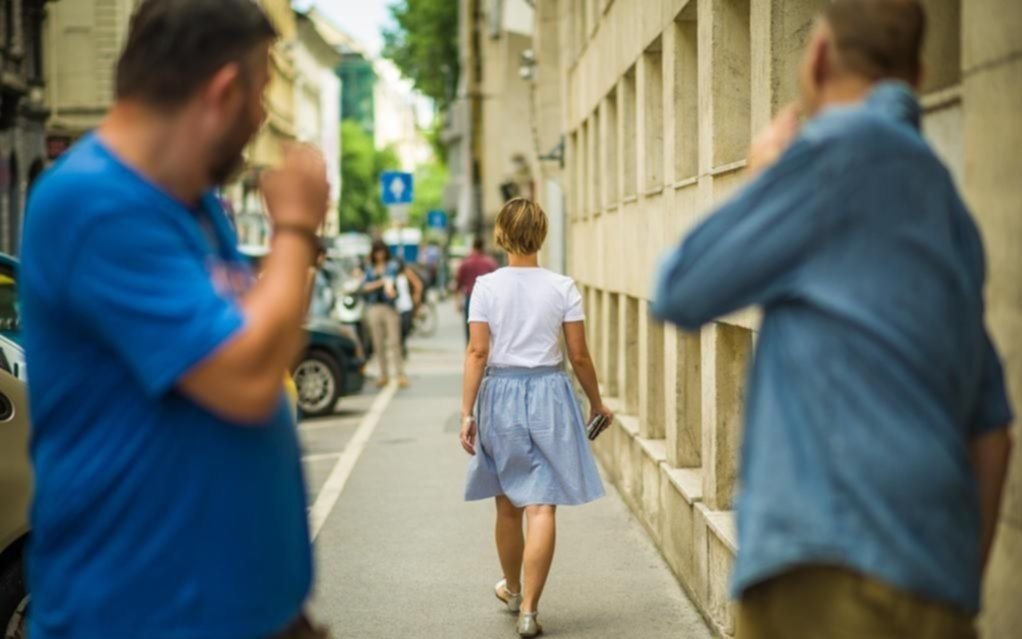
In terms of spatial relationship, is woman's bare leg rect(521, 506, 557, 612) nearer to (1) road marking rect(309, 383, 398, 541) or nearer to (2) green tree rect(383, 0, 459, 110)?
(1) road marking rect(309, 383, 398, 541)

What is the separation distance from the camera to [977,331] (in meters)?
2.86

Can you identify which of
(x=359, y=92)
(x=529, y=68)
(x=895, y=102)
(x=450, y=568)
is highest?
(x=359, y=92)

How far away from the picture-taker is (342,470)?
1473cm

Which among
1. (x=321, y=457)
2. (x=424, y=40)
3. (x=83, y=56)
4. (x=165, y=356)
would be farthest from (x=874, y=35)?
(x=424, y=40)

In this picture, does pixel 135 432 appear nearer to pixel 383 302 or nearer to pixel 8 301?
pixel 8 301

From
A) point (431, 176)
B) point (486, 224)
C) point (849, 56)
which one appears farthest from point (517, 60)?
point (431, 176)

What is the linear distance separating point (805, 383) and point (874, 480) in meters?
0.17

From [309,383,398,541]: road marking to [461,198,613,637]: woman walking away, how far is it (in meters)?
1.24

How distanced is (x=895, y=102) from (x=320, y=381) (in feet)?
58.0

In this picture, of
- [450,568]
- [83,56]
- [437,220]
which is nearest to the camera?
[450,568]

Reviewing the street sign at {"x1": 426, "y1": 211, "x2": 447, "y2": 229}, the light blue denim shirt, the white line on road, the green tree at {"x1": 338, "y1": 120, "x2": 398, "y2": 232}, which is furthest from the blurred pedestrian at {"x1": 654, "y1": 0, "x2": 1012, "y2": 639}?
the green tree at {"x1": 338, "y1": 120, "x2": 398, "y2": 232}

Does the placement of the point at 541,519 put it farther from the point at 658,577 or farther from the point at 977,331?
the point at 977,331

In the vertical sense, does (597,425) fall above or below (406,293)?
below

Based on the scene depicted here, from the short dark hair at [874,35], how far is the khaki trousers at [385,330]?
21.7 m
